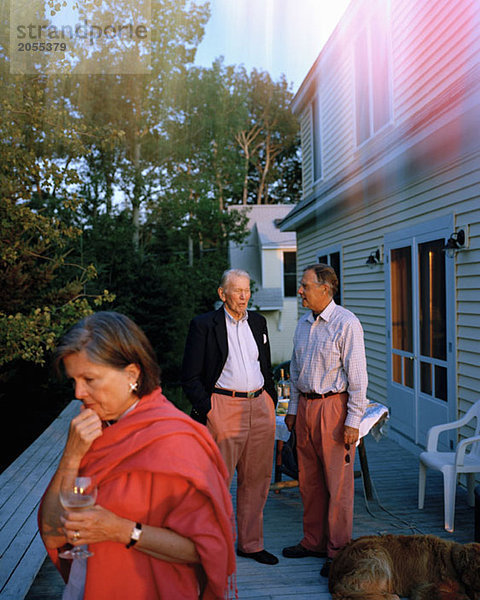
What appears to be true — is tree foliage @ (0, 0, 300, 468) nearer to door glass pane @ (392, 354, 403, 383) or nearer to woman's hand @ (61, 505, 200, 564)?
door glass pane @ (392, 354, 403, 383)

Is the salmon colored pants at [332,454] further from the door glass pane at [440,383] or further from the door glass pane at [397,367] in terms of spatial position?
the door glass pane at [397,367]

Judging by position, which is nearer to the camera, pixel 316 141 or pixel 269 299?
pixel 316 141

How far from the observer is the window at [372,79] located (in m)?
8.44

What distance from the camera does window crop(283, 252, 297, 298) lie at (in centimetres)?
2311

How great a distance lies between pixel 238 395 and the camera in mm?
3770

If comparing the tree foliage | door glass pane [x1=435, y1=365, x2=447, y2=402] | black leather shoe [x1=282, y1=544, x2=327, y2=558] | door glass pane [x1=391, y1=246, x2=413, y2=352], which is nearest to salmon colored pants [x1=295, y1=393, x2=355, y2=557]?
black leather shoe [x1=282, y1=544, x2=327, y2=558]

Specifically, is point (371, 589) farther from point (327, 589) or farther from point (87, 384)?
point (87, 384)

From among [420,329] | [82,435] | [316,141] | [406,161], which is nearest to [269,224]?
[316,141]

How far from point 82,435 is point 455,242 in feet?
16.1

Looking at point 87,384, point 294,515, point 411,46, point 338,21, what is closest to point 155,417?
point 87,384

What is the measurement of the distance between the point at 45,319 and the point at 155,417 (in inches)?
197

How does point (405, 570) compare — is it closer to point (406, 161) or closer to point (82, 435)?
point (82, 435)

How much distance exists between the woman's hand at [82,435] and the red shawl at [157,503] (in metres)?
0.04

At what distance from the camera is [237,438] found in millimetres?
3762
